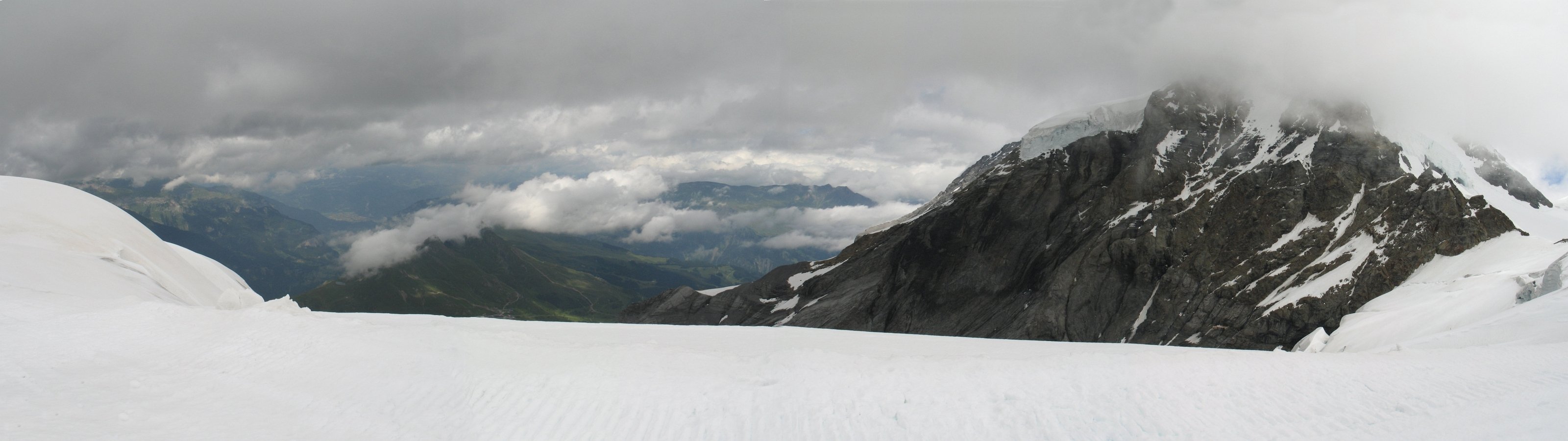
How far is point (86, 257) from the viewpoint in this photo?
20750 mm

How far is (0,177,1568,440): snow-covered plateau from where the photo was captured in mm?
10945

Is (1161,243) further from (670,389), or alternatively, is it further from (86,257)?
(86,257)

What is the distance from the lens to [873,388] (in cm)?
1341

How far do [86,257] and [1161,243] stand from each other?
10172cm

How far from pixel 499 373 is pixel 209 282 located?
21.9 meters

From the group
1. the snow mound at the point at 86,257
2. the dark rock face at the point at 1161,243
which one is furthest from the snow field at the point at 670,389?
the dark rock face at the point at 1161,243

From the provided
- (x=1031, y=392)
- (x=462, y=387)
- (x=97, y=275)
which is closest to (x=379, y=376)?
(x=462, y=387)

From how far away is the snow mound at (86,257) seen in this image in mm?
17156

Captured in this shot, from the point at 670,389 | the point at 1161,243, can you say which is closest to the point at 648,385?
the point at 670,389

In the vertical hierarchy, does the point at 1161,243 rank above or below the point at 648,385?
above

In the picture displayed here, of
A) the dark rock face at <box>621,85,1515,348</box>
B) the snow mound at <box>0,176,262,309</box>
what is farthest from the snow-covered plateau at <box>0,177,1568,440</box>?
the dark rock face at <box>621,85,1515,348</box>

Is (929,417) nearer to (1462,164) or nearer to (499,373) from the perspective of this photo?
(499,373)

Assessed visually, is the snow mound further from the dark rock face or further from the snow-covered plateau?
the dark rock face

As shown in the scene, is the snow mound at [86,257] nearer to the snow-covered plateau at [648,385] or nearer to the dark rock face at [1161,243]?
the snow-covered plateau at [648,385]
